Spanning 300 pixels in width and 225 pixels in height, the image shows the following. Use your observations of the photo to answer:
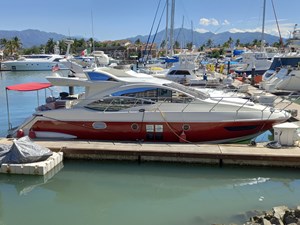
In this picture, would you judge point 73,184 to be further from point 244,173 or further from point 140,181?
point 244,173

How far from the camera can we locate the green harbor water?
335 inches

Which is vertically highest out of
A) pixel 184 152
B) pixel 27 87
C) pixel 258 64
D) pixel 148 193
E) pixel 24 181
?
pixel 27 87

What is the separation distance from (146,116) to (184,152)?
6.81 feet

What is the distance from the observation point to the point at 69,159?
11781 millimetres

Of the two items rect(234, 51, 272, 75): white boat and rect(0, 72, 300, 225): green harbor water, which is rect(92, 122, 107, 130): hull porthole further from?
rect(234, 51, 272, 75): white boat

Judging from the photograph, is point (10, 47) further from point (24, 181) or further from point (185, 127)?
point (24, 181)

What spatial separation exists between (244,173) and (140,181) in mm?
3090

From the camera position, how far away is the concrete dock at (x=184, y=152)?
10.9 meters

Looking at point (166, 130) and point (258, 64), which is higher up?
point (258, 64)

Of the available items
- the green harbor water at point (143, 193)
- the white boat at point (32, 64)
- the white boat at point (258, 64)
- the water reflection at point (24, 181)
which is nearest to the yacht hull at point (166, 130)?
the green harbor water at point (143, 193)

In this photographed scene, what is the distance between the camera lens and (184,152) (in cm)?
1123

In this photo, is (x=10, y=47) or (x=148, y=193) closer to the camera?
(x=148, y=193)

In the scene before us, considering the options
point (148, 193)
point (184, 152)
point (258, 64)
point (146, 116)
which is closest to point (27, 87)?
point (146, 116)

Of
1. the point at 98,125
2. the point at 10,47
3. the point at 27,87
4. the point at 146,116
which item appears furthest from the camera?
the point at 10,47
